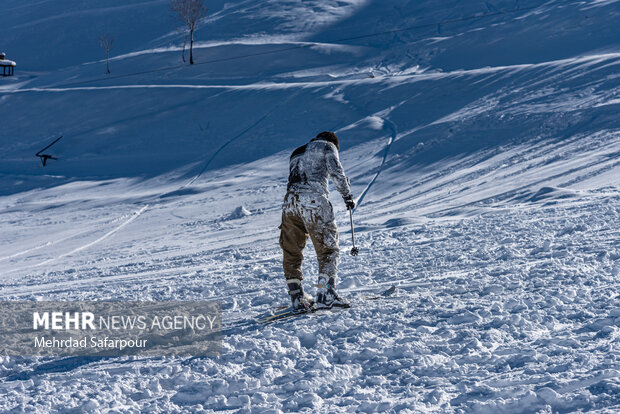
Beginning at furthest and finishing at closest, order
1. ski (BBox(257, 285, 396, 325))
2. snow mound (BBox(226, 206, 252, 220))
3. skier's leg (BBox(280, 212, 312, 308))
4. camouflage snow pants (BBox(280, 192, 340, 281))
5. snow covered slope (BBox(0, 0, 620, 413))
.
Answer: snow mound (BBox(226, 206, 252, 220)) < skier's leg (BBox(280, 212, 312, 308)) < camouflage snow pants (BBox(280, 192, 340, 281)) < ski (BBox(257, 285, 396, 325)) < snow covered slope (BBox(0, 0, 620, 413))

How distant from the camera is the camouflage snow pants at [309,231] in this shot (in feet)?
18.6

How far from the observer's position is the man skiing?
5.68 metres

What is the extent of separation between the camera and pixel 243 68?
36.8 m

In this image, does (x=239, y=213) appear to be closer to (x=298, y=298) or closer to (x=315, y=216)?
(x=298, y=298)

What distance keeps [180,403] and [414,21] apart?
45.4m

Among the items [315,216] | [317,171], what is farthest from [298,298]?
[317,171]

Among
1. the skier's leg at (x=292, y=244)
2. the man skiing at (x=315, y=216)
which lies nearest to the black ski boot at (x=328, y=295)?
the man skiing at (x=315, y=216)

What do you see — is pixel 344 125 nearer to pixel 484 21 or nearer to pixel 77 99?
pixel 77 99

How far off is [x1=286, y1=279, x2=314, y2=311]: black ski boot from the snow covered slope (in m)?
0.29

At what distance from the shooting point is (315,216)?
567 centimetres

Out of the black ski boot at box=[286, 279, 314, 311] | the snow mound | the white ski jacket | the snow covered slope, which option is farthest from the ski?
the snow mound

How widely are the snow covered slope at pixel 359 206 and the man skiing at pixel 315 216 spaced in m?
0.36

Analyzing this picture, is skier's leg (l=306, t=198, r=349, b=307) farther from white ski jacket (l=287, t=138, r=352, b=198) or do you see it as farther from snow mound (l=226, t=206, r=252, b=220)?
snow mound (l=226, t=206, r=252, b=220)

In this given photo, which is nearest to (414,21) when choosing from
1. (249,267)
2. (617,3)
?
(617,3)
